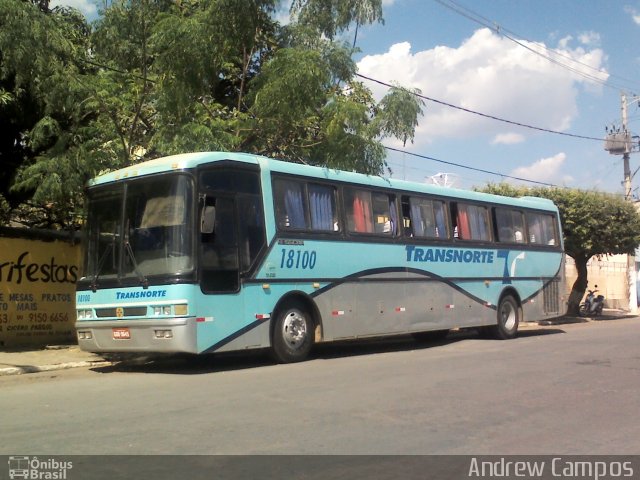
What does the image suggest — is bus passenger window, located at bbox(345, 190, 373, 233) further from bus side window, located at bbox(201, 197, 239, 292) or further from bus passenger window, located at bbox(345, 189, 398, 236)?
bus side window, located at bbox(201, 197, 239, 292)

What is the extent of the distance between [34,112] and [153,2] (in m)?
3.36

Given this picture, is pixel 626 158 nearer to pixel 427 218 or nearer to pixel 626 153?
Result: pixel 626 153

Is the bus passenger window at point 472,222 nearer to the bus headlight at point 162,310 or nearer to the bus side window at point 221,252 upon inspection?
the bus side window at point 221,252

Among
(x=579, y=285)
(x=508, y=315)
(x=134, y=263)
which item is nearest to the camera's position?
(x=134, y=263)

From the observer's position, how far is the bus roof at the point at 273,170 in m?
10.4

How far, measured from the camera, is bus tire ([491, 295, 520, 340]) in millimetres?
16797

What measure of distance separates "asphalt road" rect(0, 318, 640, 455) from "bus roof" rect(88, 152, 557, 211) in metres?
3.23

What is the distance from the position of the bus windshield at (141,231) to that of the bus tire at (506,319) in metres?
9.48

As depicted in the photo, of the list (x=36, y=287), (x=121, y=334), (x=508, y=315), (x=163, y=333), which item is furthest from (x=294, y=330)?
(x=508, y=315)

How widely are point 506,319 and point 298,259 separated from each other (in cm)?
765

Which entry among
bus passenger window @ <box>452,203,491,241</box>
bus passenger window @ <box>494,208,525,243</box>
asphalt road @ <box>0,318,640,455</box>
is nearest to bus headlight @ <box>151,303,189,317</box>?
asphalt road @ <box>0,318,640,455</box>

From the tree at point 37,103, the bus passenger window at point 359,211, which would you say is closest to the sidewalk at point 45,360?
the tree at point 37,103

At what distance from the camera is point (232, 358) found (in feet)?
42.3
